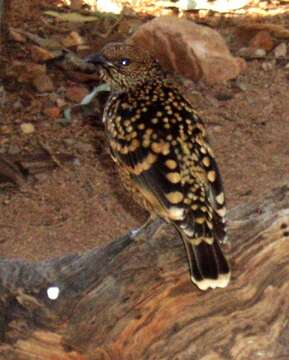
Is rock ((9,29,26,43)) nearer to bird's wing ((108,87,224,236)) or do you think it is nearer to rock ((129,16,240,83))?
rock ((129,16,240,83))

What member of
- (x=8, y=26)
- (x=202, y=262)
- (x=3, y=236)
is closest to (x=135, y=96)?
(x=202, y=262)

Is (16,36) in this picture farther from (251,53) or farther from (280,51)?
(280,51)

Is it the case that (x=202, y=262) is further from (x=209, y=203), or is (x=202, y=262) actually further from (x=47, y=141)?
(x=47, y=141)

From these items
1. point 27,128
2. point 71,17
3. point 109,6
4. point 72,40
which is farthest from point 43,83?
point 109,6

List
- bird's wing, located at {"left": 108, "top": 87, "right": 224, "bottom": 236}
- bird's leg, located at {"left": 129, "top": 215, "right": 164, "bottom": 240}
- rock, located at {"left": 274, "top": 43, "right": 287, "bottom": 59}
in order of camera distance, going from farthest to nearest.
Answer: rock, located at {"left": 274, "top": 43, "right": 287, "bottom": 59} < bird's leg, located at {"left": 129, "top": 215, "right": 164, "bottom": 240} < bird's wing, located at {"left": 108, "top": 87, "right": 224, "bottom": 236}

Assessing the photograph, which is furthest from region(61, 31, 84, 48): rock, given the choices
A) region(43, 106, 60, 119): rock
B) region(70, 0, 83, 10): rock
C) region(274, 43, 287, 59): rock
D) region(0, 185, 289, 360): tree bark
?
region(0, 185, 289, 360): tree bark

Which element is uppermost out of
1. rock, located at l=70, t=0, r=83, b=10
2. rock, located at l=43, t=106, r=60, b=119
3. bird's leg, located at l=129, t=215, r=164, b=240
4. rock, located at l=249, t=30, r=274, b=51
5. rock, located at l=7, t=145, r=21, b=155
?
bird's leg, located at l=129, t=215, r=164, b=240
